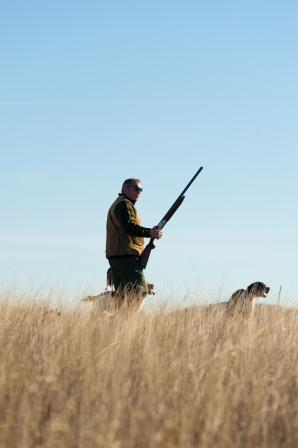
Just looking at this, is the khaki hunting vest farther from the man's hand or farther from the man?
the man's hand

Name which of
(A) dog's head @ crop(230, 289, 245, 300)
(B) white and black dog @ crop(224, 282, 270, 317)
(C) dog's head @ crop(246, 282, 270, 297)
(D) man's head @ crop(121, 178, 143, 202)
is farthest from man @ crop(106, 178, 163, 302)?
(C) dog's head @ crop(246, 282, 270, 297)

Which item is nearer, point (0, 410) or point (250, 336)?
point (0, 410)

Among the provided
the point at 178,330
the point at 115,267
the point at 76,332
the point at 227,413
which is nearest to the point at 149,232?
the point at 115,267

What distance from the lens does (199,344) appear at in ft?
22.4

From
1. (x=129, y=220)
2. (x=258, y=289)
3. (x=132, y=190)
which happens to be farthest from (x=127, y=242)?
(x=258, y=289)

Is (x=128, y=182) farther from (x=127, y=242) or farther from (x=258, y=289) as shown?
(x=258, y=289)

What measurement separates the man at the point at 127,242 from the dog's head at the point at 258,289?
2440 mm

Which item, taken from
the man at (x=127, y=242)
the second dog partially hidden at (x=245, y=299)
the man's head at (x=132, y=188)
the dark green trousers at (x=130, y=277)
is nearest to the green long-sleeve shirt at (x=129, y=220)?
the man at (x=127, y=242)

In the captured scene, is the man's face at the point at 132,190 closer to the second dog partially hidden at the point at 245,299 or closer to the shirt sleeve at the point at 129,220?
the shirt sleeve at the point at 129,220

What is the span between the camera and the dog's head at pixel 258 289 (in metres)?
11.3

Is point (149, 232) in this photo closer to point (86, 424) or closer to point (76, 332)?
point (76, 332)

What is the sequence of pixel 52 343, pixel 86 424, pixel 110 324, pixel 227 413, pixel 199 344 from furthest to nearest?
pixel 110 324 → pixel 199 344 → pixel 52 343 → pixel 227 413 → pixel 86 424

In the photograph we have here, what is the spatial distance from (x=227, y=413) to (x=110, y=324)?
326cm

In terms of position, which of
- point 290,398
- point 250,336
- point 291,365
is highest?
point 250,336
